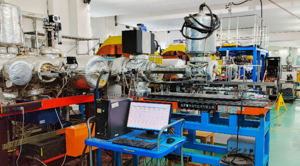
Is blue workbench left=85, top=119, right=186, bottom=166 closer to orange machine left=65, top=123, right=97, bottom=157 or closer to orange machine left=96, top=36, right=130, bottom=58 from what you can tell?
orange machine left=65, top=123, right=97, bottom=157

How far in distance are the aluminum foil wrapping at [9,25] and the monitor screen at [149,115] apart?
1.44 m

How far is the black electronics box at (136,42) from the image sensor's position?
2.79 metres

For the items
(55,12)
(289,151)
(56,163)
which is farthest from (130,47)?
(55,12)

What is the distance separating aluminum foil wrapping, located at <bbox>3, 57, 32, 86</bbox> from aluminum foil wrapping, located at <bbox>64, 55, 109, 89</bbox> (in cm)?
46

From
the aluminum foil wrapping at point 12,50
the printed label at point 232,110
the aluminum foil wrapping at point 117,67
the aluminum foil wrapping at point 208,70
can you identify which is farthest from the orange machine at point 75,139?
the printed label at point 232,110

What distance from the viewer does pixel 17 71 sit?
2.24m

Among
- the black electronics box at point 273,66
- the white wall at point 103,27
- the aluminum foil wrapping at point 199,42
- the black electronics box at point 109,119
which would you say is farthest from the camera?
the white wall at point 103,27

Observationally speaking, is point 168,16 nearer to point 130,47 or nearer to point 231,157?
point 130,47

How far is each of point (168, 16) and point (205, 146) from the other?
23.6ft

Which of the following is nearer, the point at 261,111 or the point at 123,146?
the point at 123,146

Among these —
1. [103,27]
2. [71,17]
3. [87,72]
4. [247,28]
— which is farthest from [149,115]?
[247,28]

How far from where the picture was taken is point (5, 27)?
2365 mm

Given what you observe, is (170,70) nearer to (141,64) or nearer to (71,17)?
(141,64)

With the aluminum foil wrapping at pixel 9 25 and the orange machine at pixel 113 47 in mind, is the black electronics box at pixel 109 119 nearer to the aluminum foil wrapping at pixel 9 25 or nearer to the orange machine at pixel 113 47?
the aluminum foil wrapping at pixel 9 25
